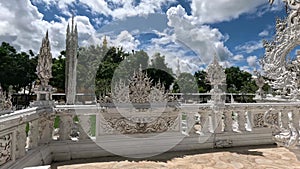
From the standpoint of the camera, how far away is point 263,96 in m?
7.26

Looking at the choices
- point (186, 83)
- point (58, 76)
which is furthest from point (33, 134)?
point (58, 76)

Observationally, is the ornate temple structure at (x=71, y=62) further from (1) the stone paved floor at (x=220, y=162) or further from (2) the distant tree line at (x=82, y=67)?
(1) the stone paved floor at (x=220, y=162)

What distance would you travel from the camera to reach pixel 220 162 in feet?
11.4

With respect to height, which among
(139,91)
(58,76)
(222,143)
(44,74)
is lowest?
(222,143)

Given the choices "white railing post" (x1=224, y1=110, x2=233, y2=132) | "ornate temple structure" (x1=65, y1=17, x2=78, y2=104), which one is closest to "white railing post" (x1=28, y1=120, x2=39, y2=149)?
"white railing post" (x1=224, y1=110, x2=233, y2=132)

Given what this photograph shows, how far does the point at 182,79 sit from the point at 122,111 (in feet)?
20.2

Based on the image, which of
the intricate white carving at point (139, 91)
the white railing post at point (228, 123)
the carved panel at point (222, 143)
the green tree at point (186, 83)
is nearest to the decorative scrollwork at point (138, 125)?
the intricate white carving at point (139, 91)

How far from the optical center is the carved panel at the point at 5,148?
2234 millimetres

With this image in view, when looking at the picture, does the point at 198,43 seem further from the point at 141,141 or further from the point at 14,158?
the point at 14,158

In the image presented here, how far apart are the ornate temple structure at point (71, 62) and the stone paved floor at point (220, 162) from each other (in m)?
10.9

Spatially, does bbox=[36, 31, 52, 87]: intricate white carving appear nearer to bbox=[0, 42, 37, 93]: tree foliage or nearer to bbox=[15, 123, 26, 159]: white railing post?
bbox=[15, 123, 26, 159]: white railing post

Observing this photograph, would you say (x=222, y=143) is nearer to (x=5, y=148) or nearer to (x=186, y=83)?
(x=5, y=148)

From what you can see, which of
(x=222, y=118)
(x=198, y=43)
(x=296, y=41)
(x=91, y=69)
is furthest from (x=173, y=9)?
(x=91, y=69)

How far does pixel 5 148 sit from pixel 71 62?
1704cm
